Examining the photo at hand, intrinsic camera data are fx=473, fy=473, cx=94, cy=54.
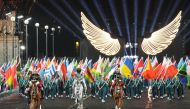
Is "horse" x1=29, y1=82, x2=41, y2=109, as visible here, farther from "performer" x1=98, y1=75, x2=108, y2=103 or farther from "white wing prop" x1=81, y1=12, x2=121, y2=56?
"white wing prop" x1=81, y1=12, x2=121, y2=56

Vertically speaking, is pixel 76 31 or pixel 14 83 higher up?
pixel 76 31

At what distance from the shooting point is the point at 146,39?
1613 inches

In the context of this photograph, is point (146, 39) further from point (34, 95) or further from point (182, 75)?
point (34, 95)

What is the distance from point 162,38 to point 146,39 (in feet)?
10.8

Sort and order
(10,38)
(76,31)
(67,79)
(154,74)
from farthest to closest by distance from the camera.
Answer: (76,31) → (10,38) → (67,79) → (154,74)

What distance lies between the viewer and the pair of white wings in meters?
36.8

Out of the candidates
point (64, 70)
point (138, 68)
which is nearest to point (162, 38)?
point (138, 68)

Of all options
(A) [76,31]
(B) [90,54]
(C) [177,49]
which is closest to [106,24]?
(B) [90,54]

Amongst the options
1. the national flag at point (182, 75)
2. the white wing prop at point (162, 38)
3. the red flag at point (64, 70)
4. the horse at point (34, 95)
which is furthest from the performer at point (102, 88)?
the white wing prop at point (162, 38)

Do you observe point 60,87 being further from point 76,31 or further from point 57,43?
point 57,43

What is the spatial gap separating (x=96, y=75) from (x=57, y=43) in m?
38.6

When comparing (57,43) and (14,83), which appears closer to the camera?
(14,83)

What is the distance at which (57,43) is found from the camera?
64.2 metres

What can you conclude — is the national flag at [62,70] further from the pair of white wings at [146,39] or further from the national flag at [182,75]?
the pair of white wings at [146,39]
